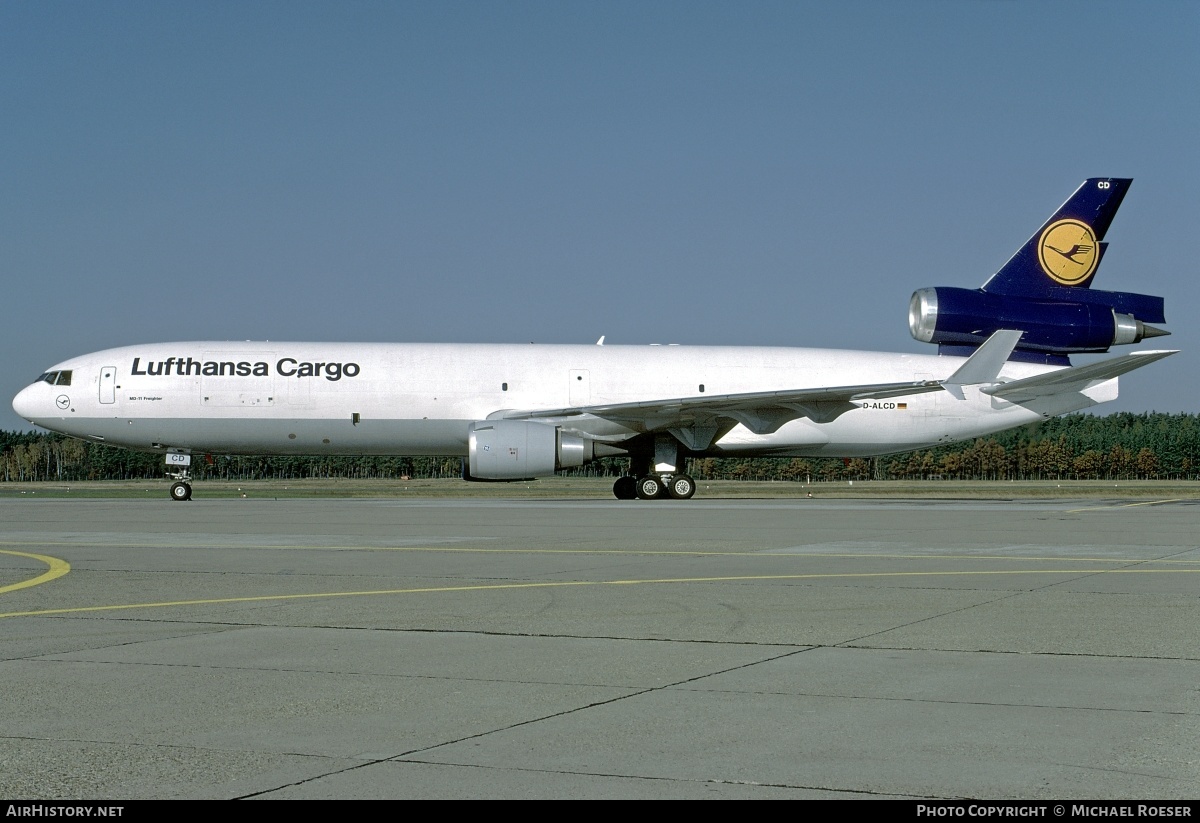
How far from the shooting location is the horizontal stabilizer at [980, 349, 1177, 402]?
2731cm

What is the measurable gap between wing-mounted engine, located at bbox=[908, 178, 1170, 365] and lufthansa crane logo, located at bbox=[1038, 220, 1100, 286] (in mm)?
27

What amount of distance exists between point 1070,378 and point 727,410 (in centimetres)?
859

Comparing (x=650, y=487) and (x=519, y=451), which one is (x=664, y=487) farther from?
(x=519, y=451)

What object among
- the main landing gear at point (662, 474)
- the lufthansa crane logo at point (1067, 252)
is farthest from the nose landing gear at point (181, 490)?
the lufthansa crane logo at point (1067, 252)

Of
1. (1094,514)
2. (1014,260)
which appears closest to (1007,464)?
(1014,260)

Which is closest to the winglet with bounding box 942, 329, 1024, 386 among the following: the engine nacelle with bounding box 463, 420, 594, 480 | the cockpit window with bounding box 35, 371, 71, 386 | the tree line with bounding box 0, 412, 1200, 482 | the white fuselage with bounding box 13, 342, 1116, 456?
the white fuselage with bounding box 13, 342, 1116, 456

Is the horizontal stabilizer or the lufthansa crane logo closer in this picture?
the horizontal stabilizer

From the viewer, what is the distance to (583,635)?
26.0 feet

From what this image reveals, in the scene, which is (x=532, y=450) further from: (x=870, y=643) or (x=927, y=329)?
(x=870, y=643)

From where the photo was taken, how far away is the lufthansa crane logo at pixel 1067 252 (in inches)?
1275

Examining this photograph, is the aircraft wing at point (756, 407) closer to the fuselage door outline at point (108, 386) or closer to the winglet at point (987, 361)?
the winglet at point (987, 361)

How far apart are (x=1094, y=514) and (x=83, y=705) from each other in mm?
21817

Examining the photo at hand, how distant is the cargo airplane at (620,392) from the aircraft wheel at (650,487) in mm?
40

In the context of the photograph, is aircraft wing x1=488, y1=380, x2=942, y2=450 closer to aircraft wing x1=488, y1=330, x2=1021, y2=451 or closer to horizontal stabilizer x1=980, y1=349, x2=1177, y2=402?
aircraft wing x1=488, y1=330, x2=1021, y2=451
